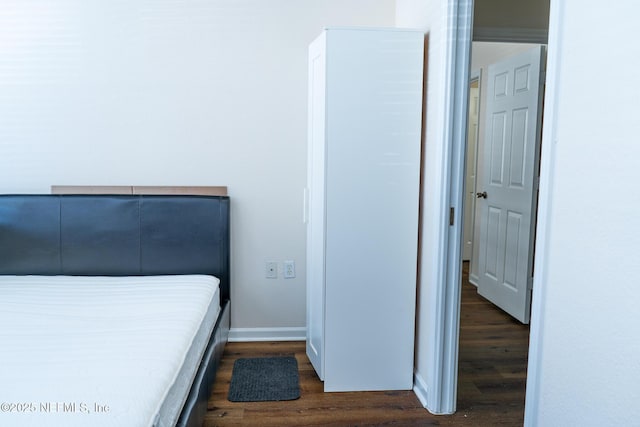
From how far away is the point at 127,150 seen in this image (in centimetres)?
298

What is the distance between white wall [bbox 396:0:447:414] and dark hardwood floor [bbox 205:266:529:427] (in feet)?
0.52

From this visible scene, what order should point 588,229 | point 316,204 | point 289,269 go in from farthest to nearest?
point 289,269, point 316,204, point 588,229

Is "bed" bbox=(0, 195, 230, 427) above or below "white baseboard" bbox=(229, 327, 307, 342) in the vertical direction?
above

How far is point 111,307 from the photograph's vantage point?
2.26 meters

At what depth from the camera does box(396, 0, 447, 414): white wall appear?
87.7 inches

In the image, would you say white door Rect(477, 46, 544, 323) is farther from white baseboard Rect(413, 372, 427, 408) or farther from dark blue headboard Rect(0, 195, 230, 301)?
dark blue headboard Rect(0, 195, 230, 301)

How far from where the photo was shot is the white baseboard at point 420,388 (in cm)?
241

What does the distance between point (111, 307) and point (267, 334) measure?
115 centimetres

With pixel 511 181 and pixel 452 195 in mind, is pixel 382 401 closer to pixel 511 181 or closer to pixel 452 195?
pixel 452 195

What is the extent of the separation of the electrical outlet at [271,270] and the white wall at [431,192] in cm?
98

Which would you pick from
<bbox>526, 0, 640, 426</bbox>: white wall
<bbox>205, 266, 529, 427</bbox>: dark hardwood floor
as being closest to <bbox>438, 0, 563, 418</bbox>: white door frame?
<bbox>205, 266, 529, 427</bbox>: dark hardwood floor

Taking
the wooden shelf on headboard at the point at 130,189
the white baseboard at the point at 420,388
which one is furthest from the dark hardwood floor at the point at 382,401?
the wooden shelf on headboard at the point at 130,189

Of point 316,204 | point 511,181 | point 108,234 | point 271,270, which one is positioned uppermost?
point 511,181

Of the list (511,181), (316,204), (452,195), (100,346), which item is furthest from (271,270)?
(511,181)
